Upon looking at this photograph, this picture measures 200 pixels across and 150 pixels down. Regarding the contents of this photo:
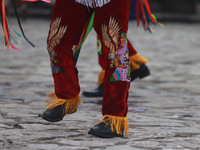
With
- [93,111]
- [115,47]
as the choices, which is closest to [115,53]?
[115,47]

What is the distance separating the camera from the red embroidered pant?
2.12m

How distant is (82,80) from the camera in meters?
4.16

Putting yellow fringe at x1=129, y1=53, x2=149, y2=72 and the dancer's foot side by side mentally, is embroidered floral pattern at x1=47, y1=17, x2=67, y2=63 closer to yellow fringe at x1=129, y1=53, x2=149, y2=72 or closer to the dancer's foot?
the dancer's foot

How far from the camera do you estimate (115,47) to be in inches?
84.0

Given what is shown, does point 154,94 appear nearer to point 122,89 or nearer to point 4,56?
point 122,89

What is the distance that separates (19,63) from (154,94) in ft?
7.41

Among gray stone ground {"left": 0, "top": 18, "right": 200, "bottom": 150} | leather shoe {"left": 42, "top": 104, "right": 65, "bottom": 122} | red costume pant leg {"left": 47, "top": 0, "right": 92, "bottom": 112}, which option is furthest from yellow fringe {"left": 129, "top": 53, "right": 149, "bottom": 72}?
leather shoe {"left": 42, "top": 104, "right": 65, "bottom": 122}

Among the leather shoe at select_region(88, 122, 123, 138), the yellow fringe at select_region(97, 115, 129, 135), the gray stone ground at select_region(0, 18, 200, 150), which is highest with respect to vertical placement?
the yellow fringe at select_region(97, 115, 129, 135)

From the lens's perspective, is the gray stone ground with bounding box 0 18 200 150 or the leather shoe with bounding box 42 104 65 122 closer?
the gray stone ground with bounding box 0 18 200 150

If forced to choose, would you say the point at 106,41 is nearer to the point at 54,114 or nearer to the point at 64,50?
the point at 64,50

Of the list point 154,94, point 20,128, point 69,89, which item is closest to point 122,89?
point 69,89

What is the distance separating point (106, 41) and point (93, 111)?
30.7 inches

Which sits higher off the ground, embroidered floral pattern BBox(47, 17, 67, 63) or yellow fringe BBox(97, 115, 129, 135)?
embroidered floral pattern BBox(47, 17, 67, 63)

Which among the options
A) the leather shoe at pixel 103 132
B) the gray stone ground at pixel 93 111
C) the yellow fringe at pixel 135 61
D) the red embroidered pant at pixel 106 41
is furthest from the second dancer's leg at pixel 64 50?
the yellow fringe at pixel 135 61
